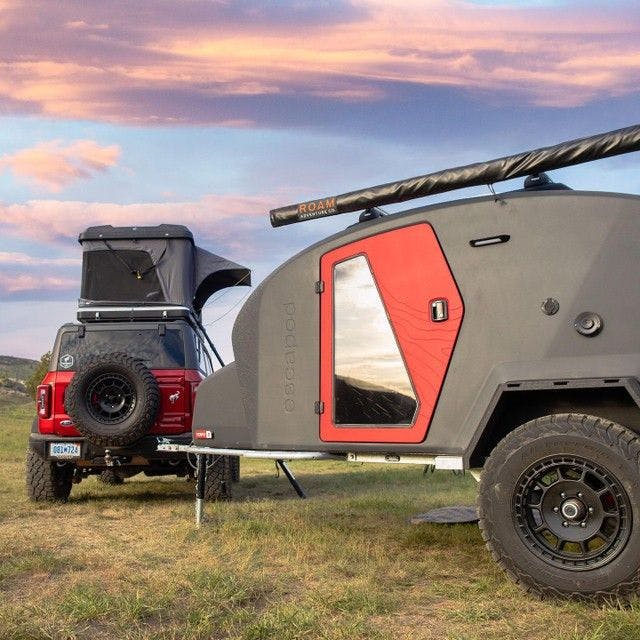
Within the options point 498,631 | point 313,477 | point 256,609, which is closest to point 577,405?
point 498,631

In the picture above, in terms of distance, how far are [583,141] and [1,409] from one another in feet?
134

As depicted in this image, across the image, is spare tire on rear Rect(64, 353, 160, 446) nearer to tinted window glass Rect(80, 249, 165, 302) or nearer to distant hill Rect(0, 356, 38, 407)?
tinted window glass Rect(80, 249, 165, 302)

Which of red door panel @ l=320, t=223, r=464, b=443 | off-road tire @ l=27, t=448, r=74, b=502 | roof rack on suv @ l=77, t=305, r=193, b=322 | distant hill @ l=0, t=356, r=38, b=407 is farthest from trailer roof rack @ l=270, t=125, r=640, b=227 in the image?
distant hill @ l=0, t=356, r=38, b=407

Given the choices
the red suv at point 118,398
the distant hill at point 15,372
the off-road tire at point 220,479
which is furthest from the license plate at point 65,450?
the distant hill at point 15,372

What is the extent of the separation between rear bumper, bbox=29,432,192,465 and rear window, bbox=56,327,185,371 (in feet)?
2.90

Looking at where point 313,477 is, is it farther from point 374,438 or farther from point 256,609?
point 256,609

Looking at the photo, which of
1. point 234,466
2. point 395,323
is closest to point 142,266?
point 234,466

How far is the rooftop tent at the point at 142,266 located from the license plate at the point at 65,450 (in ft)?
11.5

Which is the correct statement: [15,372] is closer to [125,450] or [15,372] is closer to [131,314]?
[131,314]

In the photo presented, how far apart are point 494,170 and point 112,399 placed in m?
5.67

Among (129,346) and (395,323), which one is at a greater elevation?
(395,323)

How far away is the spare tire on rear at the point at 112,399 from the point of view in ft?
31.5

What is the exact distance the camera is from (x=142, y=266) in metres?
13.2

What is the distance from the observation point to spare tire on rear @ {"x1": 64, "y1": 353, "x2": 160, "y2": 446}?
959cm
